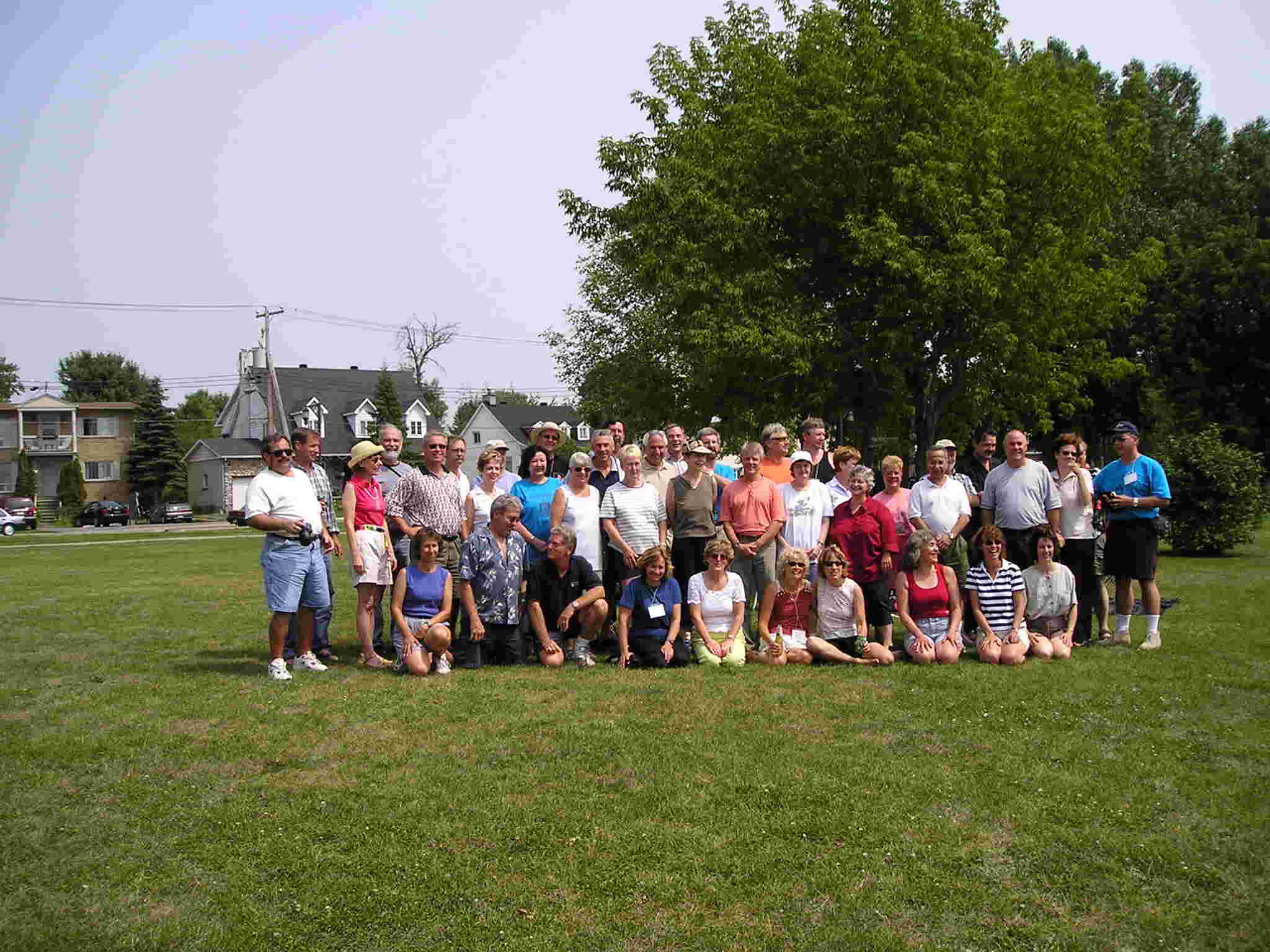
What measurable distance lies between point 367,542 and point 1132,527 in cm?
640

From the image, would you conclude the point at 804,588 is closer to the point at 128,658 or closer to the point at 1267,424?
the point at 128,658

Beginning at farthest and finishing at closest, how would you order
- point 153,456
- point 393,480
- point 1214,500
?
point 153,456 < point 1214,500 < point 393,480

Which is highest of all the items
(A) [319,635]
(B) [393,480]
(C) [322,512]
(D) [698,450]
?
(D) [698,450]

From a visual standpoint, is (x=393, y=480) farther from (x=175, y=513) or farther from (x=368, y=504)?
(x=175, y=513)

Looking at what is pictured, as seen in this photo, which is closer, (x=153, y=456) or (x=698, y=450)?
(x=698, y=450)

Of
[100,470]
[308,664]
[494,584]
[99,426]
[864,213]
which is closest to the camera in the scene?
[308,664]

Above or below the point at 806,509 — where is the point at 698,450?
above

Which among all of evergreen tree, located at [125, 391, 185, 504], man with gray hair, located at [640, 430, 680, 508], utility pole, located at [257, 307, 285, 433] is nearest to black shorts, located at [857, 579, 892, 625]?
man with gray hair, located at [640, 430, 680, 508]

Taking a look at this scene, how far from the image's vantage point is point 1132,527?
29.4 feet

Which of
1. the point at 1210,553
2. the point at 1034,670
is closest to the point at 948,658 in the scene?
the point at 1034,670

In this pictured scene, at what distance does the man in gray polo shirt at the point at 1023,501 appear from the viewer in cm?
882

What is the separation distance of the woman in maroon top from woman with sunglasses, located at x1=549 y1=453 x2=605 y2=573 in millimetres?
2026

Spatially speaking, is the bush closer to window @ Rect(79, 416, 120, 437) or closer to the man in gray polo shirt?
the man in gray polo shirt

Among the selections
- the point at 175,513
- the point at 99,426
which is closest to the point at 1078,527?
the point at 175,513
